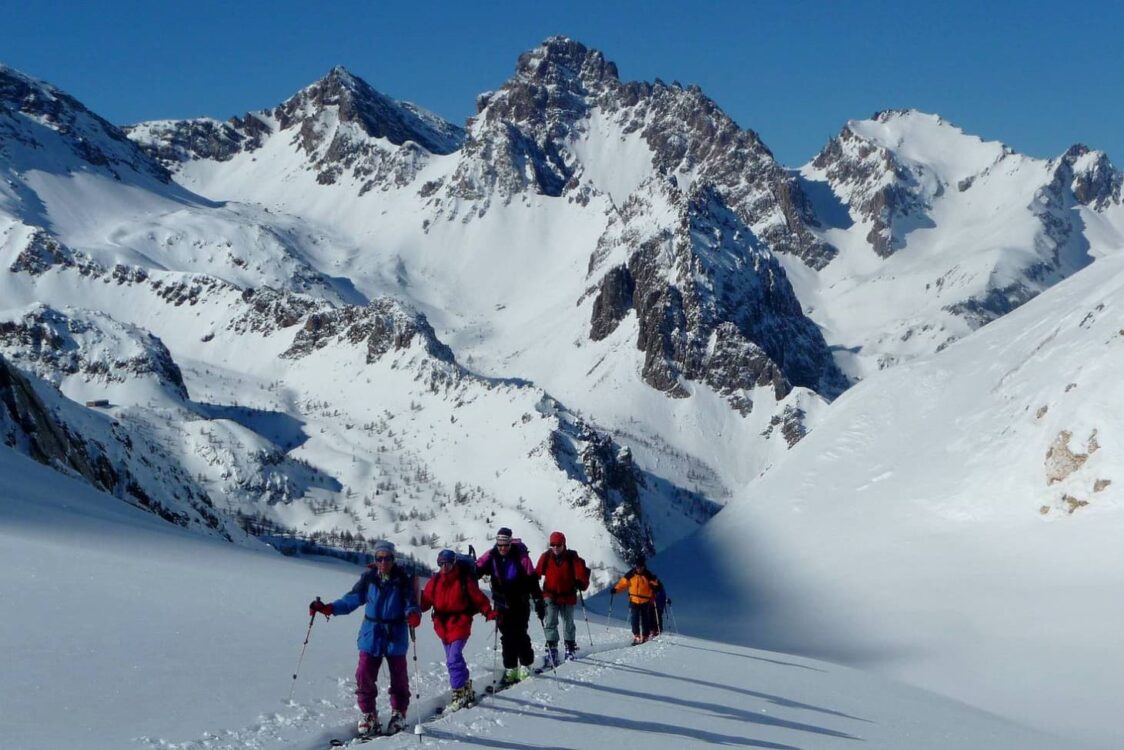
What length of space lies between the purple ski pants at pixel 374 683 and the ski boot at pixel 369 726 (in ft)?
0.26

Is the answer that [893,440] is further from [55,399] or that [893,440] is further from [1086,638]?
[55,399]

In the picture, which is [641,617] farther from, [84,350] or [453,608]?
[84,350]

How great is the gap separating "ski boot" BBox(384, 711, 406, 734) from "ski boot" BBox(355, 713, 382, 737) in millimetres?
142

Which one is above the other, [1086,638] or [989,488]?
[989,488]

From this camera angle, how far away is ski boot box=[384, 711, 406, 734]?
45.9 feet

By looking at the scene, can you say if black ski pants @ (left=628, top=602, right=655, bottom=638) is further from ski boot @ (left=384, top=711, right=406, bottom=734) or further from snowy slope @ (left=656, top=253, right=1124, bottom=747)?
ski boot @ (left=384, top=711, right=406, bottom=734)

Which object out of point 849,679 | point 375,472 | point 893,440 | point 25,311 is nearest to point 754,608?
point 893,440

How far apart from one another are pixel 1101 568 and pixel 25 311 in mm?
192376

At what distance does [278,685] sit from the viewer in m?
14.9

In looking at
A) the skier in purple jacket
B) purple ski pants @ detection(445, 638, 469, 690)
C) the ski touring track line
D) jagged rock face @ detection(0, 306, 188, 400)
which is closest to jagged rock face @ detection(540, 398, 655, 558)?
jagged rock face @ detection(0, 306, 188, 400)

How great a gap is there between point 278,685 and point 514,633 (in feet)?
14.1

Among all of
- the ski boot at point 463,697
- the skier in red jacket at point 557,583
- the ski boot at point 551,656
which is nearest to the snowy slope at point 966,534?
the skier in red jacket at point 557,583

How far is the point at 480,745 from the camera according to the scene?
1291 cm

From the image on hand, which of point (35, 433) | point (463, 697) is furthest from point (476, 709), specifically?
point (35, 433)
